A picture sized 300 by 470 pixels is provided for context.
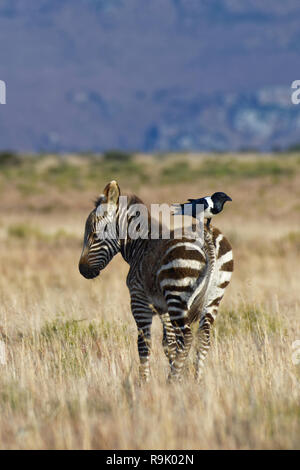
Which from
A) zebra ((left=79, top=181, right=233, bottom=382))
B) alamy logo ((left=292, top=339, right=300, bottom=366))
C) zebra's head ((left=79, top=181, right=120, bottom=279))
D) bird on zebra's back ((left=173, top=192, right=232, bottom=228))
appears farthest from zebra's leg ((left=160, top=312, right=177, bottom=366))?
alamy logo ((left=292, top=339, right=300, bottom=366))

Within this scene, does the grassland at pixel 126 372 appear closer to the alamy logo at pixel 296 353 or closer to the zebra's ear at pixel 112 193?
the alamy logo at pixel 296 353

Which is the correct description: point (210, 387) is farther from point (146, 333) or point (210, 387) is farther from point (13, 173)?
point (13, 173)

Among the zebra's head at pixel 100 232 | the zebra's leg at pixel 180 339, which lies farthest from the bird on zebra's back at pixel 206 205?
the zebra's head at pixel 100 232

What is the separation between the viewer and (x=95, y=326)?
30.1ft

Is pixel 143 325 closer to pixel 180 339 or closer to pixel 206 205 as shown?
pixel 180 339

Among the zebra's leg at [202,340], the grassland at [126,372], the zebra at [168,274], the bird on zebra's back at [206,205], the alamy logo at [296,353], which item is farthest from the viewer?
the alamy logo at [296,353]

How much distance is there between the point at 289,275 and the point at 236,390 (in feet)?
32.9

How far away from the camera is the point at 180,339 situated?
6.53 meters

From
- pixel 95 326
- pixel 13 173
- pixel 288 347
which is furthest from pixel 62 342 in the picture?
pixel 13 173

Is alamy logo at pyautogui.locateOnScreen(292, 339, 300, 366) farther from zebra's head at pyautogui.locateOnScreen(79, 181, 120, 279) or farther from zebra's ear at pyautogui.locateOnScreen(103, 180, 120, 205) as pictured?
zebra's ear at pyautogui.locateOnScreen(103, 180, 120, 205)

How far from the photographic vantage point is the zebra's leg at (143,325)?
22.4ft

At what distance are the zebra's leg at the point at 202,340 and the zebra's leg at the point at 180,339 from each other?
0.45ft

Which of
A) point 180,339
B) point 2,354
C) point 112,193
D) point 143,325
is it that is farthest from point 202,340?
point 2,354

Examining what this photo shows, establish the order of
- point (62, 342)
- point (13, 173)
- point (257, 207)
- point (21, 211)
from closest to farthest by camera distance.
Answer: point (62, 342)
point (257, 207)
point (21, 211)
point (13, 173)
